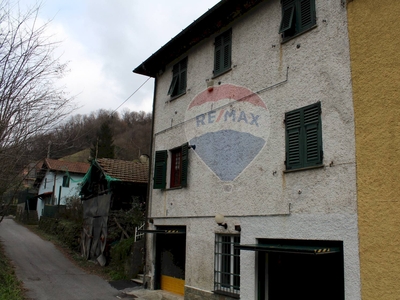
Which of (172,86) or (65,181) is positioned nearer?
(172,86)

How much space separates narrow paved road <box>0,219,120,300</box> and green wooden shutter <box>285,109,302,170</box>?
7490 millimetres

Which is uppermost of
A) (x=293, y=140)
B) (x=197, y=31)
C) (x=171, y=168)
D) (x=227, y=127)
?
(x=197, y=31)

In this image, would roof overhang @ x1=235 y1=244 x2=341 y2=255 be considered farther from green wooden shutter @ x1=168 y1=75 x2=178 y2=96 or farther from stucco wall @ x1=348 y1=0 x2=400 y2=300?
green wooden shutter @ x1=168 y1=75 x2=178 y2=96

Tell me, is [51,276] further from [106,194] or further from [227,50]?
[227,50]

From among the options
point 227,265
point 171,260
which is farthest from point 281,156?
point 171,260

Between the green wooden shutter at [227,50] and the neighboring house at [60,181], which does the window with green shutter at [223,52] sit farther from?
the neighboring house at [60,181]

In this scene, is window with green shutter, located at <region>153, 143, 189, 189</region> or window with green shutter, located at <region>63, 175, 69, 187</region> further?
window with green shutter, located at <region>63, 175, 69, 187</region>

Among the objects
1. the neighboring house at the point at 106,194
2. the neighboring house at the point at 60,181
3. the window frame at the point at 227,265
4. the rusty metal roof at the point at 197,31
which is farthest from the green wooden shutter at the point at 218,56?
the neighboring house at the point at 60,181

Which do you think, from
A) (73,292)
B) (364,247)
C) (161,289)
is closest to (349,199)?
(364,247)

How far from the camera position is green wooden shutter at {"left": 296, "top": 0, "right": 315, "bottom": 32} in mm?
7832

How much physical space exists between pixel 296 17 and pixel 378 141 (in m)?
3.50

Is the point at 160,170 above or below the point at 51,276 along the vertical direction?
above

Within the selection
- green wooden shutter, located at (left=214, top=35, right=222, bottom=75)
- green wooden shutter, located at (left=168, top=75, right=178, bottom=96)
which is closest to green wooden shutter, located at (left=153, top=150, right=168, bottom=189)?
green wooden shutter, located at (left=168, top=75, right=178, bottom=96)

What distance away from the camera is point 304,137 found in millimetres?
7438
